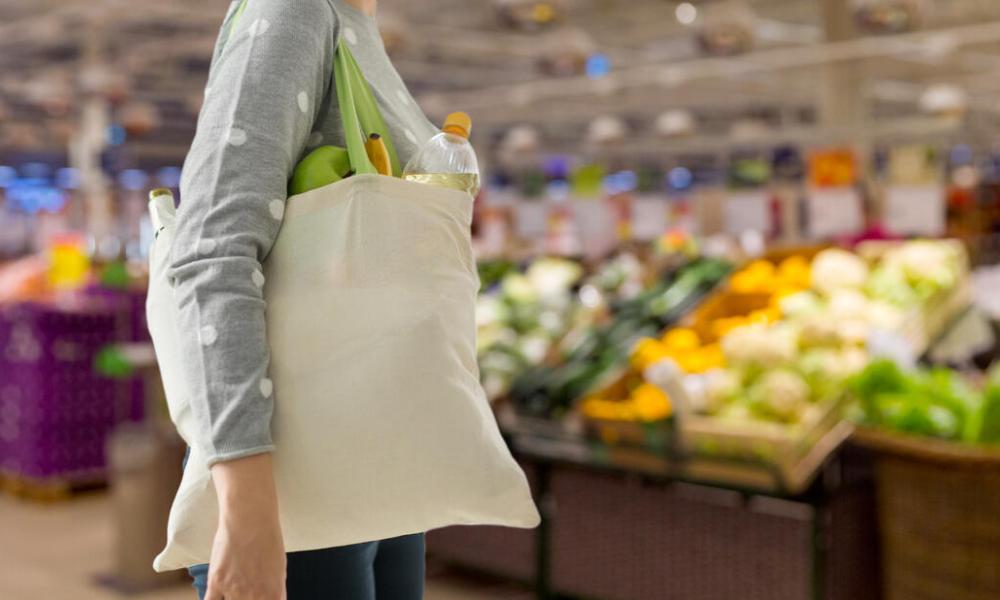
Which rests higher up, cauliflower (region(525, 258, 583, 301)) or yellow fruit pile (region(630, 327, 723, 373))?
yellow fruit pile (region(630, 327, 723, 373))

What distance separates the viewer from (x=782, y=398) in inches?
131

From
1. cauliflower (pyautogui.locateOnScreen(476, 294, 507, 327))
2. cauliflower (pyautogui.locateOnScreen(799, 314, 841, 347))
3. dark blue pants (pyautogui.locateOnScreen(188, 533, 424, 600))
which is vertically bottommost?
cauliflower (pyautogui.locateOnScreen(476, 294, 507, 327))

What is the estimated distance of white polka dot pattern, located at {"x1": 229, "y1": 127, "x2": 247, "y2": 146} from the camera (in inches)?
37.9

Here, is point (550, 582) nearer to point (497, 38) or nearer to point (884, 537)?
point (884, 537)

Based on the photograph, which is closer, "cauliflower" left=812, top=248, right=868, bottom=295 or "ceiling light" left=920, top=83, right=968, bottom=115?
"cauliflower" left=812, top=248, right=868, bottom=295

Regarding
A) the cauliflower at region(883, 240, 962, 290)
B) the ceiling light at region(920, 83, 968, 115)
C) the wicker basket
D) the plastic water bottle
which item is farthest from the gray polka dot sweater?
the ceiling light at region(920, 83, 968, 115)

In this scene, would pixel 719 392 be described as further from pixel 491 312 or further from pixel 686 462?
pixel 491 312

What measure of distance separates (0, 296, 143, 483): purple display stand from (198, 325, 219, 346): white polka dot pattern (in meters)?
5.67

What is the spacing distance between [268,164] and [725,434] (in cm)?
254

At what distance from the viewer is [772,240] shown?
916cm

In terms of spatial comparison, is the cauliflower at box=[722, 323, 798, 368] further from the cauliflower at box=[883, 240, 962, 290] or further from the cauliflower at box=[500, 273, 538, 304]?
the cauliflower at box=[500, 273, 538, 304]

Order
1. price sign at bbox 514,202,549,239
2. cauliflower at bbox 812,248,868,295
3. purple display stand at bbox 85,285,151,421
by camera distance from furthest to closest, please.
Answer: price sign at bbox 514,202,549,239 → purple display stand at bbox 85,285,151,421 → cauliflower at bbox 812,248,868,295

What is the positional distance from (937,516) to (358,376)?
2390 millimetres

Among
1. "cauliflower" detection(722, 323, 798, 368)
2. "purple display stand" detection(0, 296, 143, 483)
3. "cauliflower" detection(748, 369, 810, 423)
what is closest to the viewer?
"cauliflower" detection(748, 369, 810, 423)
